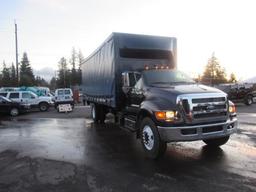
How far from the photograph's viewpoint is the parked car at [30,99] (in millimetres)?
22570

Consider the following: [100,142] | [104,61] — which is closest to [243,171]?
[100,142]

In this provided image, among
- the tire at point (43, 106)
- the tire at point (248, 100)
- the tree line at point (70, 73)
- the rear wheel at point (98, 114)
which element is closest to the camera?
the rear wheel at point (98, 114)

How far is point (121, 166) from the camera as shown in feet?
19.8

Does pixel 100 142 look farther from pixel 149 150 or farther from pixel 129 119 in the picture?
pixel 149 150

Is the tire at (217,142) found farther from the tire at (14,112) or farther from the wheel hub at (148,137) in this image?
the tire at (14,112)

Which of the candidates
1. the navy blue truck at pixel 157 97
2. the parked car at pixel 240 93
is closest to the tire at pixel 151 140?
the navy blue truck at pixel 157 97

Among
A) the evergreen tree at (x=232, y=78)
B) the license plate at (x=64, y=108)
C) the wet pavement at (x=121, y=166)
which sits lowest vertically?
the wet pavement at (x=121, y=166)

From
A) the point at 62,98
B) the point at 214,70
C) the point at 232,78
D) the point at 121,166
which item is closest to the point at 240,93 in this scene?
the point at 62,98

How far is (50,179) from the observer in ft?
17.3

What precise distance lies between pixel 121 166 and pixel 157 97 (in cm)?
182

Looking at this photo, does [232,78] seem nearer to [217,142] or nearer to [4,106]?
[4,106]

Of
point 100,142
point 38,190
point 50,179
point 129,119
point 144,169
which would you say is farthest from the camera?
point 100,142

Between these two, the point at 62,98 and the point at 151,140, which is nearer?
the point at 151,140

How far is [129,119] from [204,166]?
293 cm
